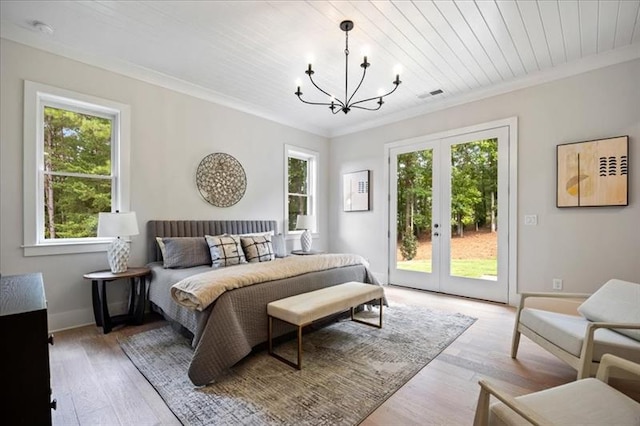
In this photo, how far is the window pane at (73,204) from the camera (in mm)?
3000

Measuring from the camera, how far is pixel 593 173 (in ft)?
10.5

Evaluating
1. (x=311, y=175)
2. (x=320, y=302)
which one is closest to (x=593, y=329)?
(x=320, y=302)

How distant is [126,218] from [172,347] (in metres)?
1.35

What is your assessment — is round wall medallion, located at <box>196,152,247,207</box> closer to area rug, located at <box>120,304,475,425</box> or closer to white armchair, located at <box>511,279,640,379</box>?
area rug, located at <box>120,304,475,425</box>

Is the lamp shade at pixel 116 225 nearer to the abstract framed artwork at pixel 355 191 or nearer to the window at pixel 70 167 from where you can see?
the window at pixel 70 167

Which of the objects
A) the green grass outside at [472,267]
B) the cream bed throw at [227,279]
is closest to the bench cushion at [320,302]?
the cream bed throw at [227,279]

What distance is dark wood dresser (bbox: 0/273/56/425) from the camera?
1.04 meters

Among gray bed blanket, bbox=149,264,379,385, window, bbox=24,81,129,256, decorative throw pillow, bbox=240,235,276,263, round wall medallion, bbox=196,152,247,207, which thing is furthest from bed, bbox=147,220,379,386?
round wall medallion, bbox=196,152,247,207

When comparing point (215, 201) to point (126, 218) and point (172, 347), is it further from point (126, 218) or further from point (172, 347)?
point (172, 347)

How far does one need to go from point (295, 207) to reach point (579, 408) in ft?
15.1

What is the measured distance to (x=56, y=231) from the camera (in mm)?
3025

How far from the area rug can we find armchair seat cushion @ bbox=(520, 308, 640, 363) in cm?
76

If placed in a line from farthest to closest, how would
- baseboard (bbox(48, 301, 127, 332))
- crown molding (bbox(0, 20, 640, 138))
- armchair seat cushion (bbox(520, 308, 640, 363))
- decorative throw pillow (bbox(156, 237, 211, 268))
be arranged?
1. decorative throw pillow (bbox(156, 237, 211, 268))
2. baseboard (bbox(48, 301, 127, 332))
3. crown molding (bbox(0, 20, 640, 138))
4. armchair seat cushion (bbox(520, 308, 640, 363))

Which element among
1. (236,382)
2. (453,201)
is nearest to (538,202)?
(453,201)
